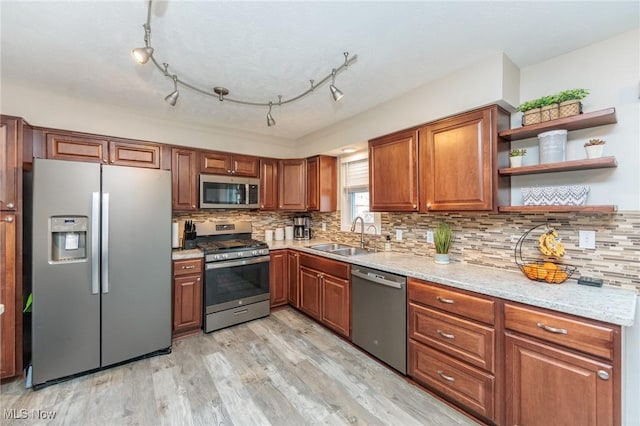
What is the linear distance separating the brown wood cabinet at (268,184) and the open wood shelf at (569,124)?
9.19ft

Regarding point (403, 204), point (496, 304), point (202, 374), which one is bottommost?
point (202, 374)

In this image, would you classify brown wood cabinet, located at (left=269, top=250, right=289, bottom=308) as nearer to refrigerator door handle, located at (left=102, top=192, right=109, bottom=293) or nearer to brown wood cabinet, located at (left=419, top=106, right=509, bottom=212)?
refrigerator door handle, located at (left=102, top=192, right=109, bottom=293)

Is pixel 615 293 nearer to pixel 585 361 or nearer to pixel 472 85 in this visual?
pixel 585 361

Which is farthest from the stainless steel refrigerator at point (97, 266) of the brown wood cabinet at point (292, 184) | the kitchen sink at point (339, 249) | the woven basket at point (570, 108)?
the woven basket at point (570, 108)

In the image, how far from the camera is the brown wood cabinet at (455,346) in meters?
1.71

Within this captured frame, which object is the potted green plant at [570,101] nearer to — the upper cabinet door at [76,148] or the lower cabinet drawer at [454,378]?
the lower cabinet drawer at [454,378]

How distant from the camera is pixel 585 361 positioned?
136cm

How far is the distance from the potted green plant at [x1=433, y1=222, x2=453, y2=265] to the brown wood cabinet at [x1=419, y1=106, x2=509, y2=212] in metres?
0.24

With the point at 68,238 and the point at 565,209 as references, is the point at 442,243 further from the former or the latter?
the point at 68,238

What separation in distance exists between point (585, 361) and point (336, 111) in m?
2.80

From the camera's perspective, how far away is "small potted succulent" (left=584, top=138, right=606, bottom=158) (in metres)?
1.65

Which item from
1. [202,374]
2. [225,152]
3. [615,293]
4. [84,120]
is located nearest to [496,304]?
[615,293]

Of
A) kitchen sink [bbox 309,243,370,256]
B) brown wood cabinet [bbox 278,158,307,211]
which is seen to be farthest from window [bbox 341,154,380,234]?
brown wood cabinet [bbox 278,158,307,211]

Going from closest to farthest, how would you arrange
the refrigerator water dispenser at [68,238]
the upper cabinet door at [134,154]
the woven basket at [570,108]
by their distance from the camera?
the woven basket at [570,108] → the refrigerator water dispenser at [68,238] → the upper cabinet door at [134,154]
